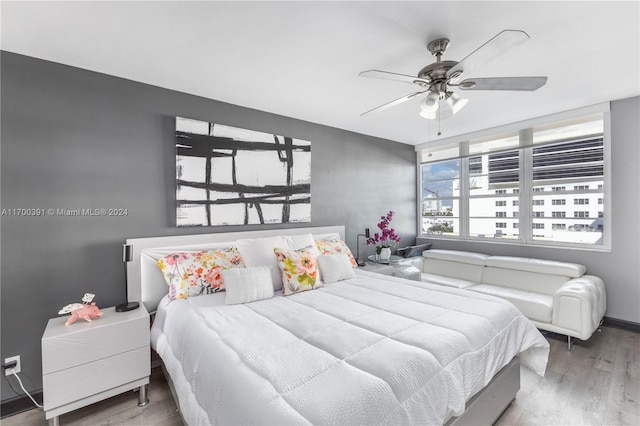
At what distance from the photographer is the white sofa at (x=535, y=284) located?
2.64m

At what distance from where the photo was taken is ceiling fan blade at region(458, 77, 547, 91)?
172cm

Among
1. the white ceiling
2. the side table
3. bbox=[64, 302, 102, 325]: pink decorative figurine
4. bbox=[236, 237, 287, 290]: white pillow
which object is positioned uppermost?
the white ceiling

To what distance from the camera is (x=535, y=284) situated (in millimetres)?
3334

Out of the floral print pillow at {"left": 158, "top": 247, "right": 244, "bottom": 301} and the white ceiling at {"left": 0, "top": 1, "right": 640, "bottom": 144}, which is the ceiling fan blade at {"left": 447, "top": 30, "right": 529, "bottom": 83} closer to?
the white ceiling at {"left": 0, "top": 1, "right": 640, "bottom": 144}

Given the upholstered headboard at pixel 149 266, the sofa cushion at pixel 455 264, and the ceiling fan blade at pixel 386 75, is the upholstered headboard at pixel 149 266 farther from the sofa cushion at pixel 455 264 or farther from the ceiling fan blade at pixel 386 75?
the sofa cushion at pixel 455 264

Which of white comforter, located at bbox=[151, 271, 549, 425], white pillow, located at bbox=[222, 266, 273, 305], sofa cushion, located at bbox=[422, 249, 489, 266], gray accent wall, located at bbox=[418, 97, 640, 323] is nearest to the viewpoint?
white comforter, located at bbox=[151, 271, 549, 425]

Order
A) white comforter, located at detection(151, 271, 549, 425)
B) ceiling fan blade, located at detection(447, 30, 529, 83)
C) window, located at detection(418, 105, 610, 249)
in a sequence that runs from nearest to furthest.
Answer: white comforter, located at detection(151, 271, 549, 425) → ceiling fan blade, located at detection(447, 30, 529, 83) → window, located at detection(418, 105, 610, 249)

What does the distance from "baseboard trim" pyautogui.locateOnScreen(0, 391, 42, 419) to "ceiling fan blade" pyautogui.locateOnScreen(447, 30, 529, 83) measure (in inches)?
141

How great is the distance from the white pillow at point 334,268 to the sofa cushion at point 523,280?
2.13 m

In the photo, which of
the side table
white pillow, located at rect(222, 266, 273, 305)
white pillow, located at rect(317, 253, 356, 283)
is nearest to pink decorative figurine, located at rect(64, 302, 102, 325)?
white pillow, located at rect(222, 266, 273, 305)

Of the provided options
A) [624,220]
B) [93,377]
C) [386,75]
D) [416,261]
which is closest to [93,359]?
Answer: [93,377]

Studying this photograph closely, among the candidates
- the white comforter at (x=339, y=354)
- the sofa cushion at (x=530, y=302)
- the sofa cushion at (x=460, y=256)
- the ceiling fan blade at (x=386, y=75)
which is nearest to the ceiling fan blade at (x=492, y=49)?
the ceiling fan blade at (x=386, y=75)

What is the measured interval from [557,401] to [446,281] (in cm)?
184

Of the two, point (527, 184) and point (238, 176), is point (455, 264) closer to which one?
point (527, 184)
